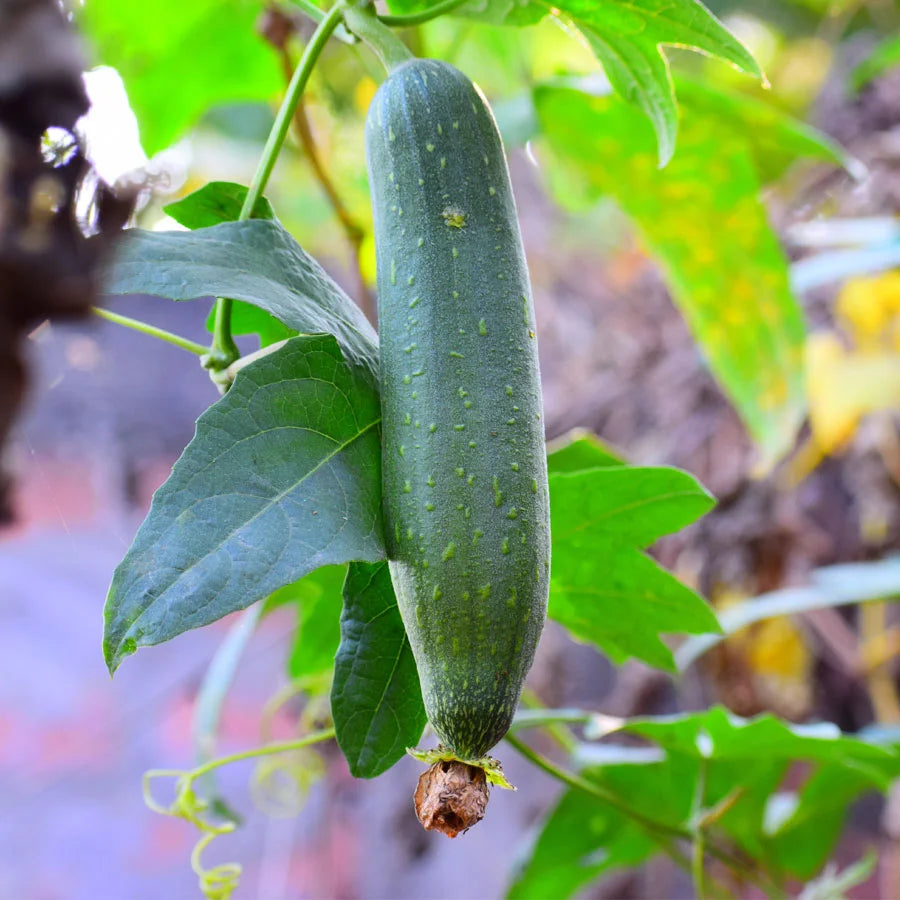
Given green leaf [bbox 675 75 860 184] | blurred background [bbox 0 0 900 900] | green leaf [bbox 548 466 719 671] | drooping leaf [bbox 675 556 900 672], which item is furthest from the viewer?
blurred background [bbox 0 0 900 900]

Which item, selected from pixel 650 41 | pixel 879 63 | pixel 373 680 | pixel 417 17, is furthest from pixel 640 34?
pixel 879 63

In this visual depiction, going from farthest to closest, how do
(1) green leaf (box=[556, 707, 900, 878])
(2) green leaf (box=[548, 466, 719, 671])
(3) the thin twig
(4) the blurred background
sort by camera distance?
(4) the blurred background → (3) the thin twig → (1) green leaf (box=[556, 707, 900, 878]) → (2) green leaf (box=[548, 466, 719, 671])

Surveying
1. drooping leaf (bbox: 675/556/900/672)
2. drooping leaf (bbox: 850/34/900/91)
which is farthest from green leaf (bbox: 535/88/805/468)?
drooping leaf (bbox: 850/34/900/91)

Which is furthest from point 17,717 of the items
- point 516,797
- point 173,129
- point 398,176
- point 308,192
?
point 398,176

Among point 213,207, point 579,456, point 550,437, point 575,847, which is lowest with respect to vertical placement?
point 550,437

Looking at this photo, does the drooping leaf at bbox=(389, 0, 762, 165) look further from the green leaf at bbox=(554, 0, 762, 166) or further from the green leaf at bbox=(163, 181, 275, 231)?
the green leaf at bbox=(163, 181, 275, 231)

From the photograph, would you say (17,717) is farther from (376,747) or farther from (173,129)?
(376,747)

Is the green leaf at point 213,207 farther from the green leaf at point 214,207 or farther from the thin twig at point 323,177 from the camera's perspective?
the thin twig at point 323,177

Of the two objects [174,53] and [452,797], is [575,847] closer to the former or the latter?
[452,797]
